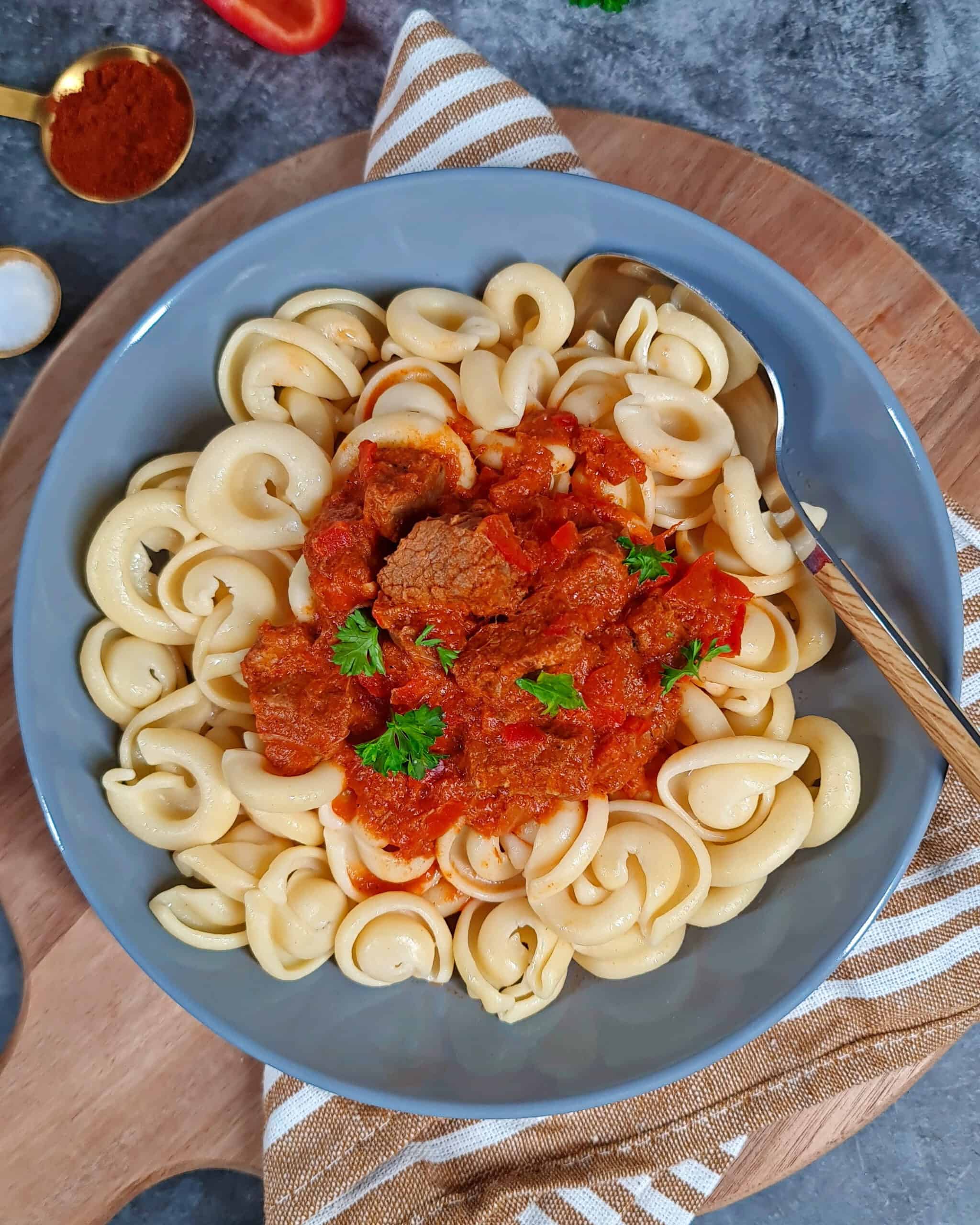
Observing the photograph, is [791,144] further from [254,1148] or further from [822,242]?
[254,1148]

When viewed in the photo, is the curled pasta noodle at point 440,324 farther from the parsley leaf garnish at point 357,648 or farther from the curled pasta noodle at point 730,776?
the curled pasta noodle at point 730,776

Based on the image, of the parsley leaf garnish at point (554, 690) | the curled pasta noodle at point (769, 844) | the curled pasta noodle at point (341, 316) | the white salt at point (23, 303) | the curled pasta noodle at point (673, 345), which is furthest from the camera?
the white salt at point (23, 303)

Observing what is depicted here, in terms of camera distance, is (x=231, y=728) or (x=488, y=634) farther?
(x=231, y=728)

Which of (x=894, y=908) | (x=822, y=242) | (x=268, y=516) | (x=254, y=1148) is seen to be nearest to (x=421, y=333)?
(x=268, y=516)

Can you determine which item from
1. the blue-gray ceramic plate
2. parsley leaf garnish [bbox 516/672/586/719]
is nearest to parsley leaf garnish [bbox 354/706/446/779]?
parsley leaf garnish [bbox 516/672/586/719]

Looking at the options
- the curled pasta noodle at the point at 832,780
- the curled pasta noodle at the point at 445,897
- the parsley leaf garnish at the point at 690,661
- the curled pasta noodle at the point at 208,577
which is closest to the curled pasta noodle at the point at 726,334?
the parsley leaf garnish at the point at 690,661

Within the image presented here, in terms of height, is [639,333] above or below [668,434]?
above

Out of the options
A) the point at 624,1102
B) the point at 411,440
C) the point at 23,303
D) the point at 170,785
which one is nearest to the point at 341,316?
the point at 411,440

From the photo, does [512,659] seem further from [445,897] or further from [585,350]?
[585,350]
